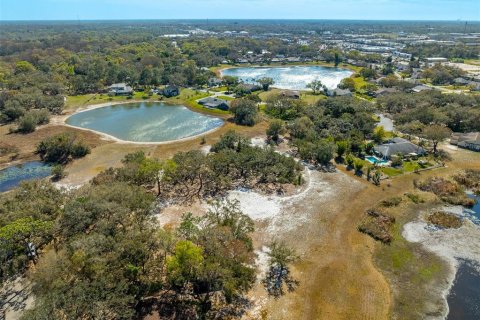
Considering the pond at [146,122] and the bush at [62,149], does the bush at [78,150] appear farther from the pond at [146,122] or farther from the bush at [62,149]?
the pond at [146,122]

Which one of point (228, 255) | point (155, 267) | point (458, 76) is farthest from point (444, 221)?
point (458, 76)

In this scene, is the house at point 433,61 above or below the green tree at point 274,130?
above

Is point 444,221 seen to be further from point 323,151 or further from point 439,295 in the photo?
point 323,151

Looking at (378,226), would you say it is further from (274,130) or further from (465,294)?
(274,130)

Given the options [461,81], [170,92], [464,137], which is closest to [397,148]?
[464,137]

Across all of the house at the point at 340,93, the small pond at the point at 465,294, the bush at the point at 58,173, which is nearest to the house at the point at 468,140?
the house at the point at 340,93
